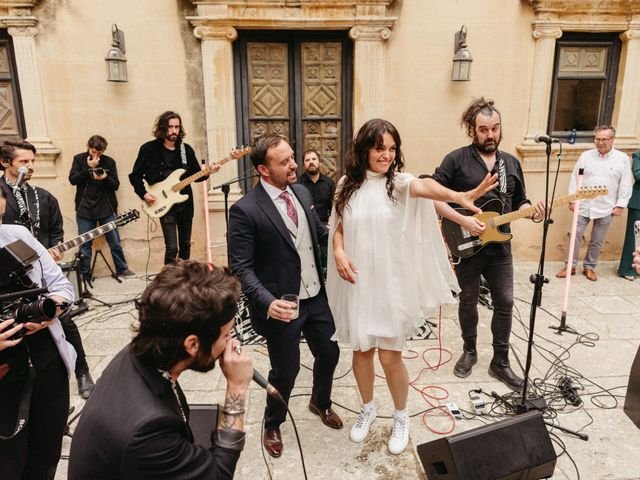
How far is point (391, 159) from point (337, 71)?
173 inches

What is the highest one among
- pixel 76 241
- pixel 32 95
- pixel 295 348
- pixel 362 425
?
pixel 32 95

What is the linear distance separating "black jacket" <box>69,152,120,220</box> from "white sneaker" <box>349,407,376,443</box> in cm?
473

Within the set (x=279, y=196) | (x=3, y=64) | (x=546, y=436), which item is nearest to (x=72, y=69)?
(x=3, y=64)

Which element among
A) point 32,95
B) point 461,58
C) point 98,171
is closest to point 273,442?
point 98,171

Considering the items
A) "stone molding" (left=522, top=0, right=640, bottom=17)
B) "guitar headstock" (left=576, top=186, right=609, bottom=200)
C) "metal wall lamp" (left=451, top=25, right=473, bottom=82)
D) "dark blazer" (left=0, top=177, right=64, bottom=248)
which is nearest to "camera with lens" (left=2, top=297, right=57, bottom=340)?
"dark blazer" (left=0, top=177, right=64, bottom=248)

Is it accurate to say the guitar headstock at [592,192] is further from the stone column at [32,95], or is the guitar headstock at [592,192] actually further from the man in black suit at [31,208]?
the stone column at [32,95]

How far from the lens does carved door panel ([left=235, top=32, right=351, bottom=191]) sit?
659 cm

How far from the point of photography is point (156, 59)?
635 centimetres

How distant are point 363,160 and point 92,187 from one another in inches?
186

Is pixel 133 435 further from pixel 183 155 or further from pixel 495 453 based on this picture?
pixel 183 155

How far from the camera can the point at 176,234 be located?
20.6 ft

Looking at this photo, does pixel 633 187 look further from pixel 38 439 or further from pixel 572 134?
pixel 38 439

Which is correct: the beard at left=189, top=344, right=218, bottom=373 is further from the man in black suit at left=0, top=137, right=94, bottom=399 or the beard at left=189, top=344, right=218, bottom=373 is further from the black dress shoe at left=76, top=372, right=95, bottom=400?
the black dress shoe at left=76, top=372, right=95, bottom=400

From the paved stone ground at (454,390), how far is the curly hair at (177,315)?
5.67 feet
